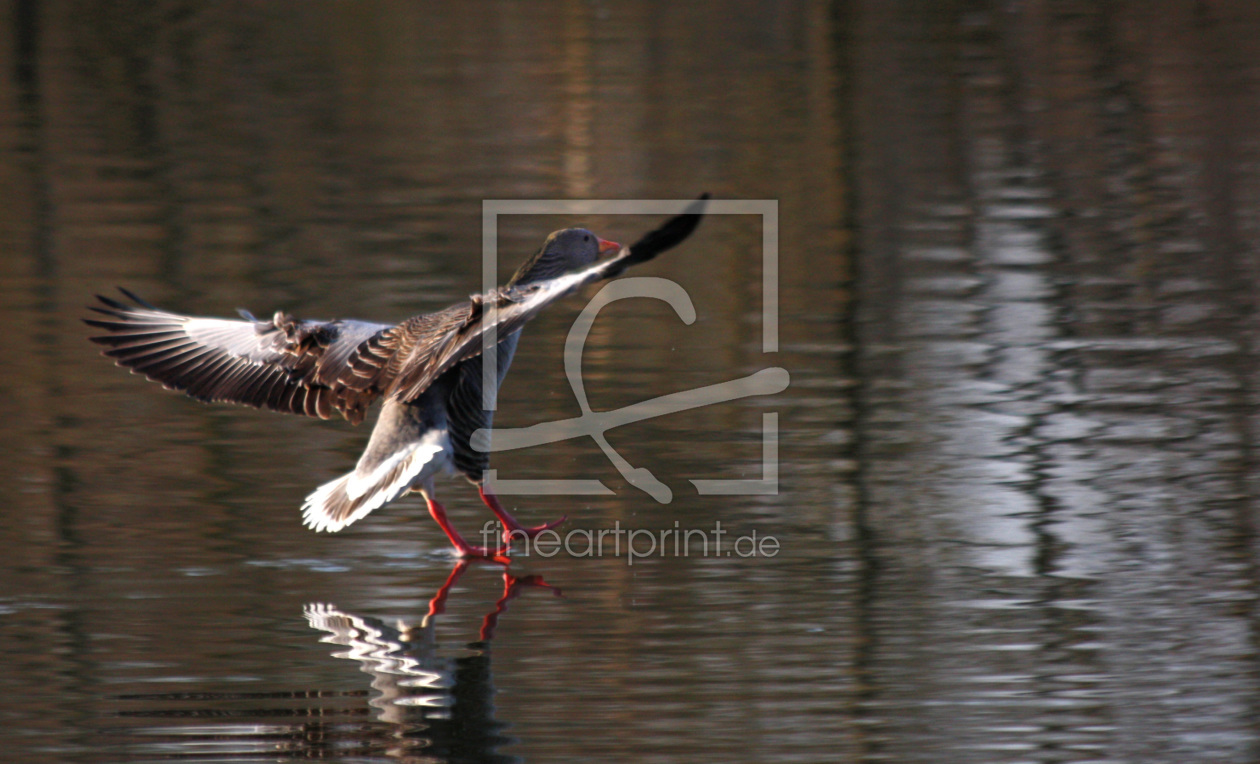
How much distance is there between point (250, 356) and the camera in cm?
773

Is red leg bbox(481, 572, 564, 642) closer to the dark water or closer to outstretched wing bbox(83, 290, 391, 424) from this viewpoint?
the dark water

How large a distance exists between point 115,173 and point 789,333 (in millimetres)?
8817

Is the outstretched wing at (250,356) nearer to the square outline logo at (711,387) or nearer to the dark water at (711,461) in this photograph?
the dark water at (711,461)

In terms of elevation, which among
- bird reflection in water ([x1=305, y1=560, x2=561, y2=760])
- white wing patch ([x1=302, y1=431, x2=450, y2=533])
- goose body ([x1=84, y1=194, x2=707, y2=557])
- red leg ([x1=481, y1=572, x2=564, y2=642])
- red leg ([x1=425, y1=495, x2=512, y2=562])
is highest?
goose body ([x1=84, y1=194, x2=707, y2=557])

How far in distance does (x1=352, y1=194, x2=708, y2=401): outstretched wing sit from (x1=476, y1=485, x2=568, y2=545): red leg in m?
0.62

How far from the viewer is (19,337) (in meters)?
10.6

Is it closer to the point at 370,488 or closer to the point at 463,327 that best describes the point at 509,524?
the point at 370,488

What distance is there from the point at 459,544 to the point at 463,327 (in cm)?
95

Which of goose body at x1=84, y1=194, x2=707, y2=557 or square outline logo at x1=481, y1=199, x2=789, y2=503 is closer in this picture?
goose body at x1=84, y1=194, x2=707, y2=557

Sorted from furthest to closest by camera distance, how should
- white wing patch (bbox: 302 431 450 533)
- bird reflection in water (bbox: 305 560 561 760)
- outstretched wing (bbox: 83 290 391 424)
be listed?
outstretched wing (bbox: 83 290 391 424)
white wing patch (bbox: 302 431 450 533)
bird reflection in water (bbox: 305 560 561 760)

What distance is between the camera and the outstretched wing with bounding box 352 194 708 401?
600 cm

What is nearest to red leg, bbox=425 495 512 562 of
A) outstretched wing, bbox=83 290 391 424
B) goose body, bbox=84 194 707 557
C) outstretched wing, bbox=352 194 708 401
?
goose body, bbox=84 194 707 557

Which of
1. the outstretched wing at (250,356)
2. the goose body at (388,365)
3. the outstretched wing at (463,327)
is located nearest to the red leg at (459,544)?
the goose body at (388,365)

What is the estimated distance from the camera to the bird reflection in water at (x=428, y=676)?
17.1 ft
